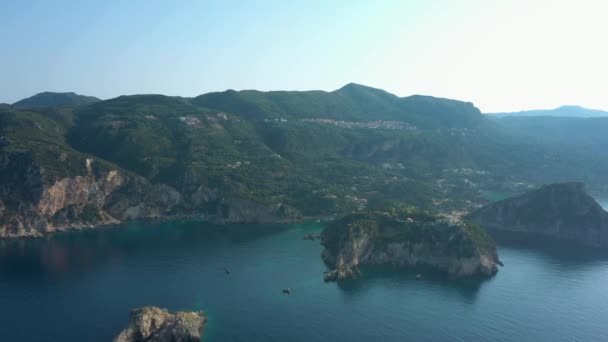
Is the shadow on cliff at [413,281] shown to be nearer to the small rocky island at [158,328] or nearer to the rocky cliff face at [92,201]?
the small rocky island at [158,328]

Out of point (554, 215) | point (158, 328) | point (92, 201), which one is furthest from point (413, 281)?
point (92, 201)

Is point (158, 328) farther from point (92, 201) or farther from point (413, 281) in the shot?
point (92, 201)

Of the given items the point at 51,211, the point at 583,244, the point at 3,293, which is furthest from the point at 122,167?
the point at 583,244

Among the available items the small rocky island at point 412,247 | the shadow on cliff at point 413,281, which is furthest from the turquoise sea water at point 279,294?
the small rocky island at point 412,247

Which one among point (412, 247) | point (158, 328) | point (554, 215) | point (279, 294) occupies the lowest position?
point (279, 294)

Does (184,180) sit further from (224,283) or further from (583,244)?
(583,244)
